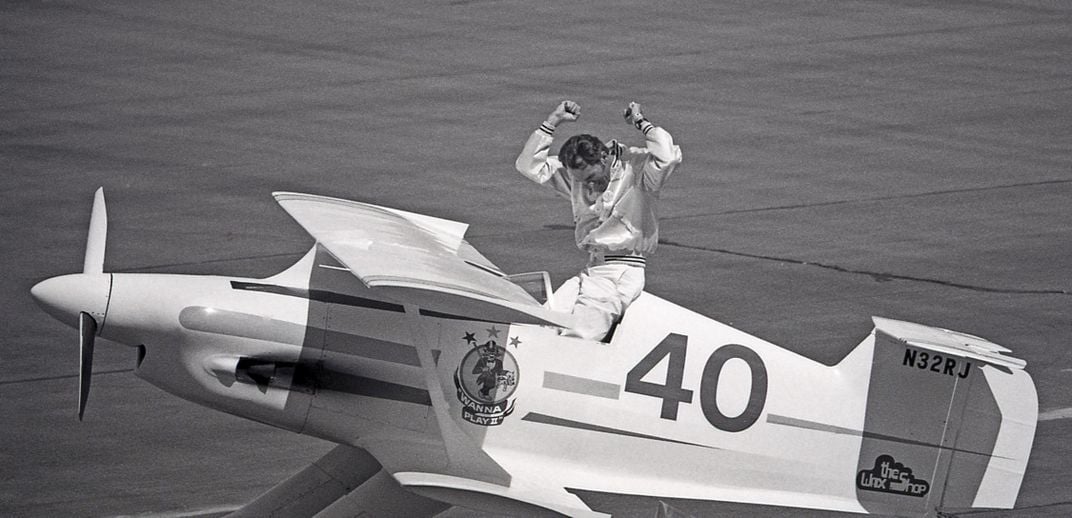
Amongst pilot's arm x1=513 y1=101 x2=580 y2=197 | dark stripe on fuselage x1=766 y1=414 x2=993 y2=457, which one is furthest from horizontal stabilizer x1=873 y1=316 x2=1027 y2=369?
pilot's arm x1=513 y1=101 x2=580 y2=197

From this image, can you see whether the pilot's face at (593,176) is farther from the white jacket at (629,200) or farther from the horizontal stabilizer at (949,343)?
the horizontal stabilizer at (949,343)

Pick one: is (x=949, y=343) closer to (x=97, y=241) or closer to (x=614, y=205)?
(x=614, y=205)

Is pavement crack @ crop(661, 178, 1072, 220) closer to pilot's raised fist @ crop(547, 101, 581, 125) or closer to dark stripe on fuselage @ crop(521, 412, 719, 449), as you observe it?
pilot's raised fist @ crop(547, 101, 581, 125)

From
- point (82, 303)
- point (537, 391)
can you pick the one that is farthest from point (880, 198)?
point (82, 303)

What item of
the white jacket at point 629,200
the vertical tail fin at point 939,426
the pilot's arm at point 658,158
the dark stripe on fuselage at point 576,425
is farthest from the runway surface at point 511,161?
the pilot's arm at point 658,158

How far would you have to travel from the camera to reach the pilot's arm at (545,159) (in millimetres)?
9258

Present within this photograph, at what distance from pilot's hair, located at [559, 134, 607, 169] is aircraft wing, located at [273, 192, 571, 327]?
714 mm

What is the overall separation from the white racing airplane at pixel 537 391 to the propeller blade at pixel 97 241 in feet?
0.07

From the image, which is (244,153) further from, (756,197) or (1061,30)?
(1061,30)

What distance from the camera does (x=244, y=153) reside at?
709 inches

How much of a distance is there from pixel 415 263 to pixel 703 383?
175 cm

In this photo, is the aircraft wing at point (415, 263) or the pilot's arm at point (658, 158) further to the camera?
the pilot's arm at point (658, 158)

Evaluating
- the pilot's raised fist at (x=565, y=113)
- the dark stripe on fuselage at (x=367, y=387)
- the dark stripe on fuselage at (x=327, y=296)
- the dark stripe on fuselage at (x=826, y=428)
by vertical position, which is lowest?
the dark stripe on fuselage at (x=367, y=387)

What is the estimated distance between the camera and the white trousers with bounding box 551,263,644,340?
8664mm
